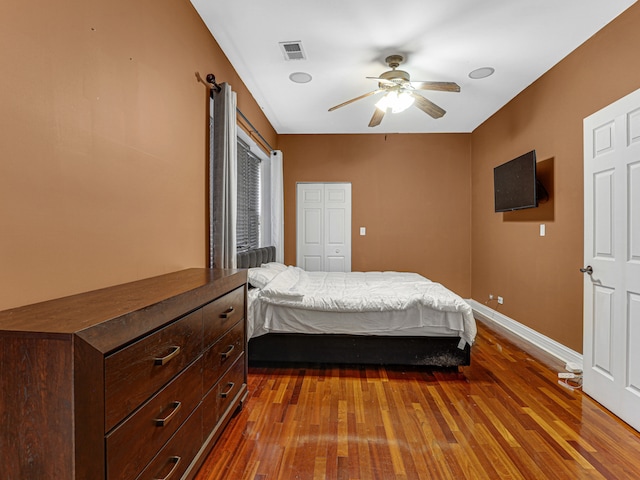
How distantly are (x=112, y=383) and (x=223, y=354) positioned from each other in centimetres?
92

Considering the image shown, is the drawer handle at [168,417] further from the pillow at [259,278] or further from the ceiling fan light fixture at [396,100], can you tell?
the ceiling fan light fixture at [396,100]

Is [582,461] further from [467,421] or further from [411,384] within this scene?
[411,384]

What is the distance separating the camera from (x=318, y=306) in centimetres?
290

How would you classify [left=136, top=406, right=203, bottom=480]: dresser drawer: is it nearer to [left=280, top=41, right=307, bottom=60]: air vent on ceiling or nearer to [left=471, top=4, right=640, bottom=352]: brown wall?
[left=280, top=41, right=307, bottom=60]: air vent on ceiling

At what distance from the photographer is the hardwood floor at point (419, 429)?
5.68 ft

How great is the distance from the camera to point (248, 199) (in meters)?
4.38

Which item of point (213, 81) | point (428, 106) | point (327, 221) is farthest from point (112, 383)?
point (327, 221)

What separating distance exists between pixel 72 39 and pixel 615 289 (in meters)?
3.35

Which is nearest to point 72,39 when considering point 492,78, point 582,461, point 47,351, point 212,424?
point 47,351

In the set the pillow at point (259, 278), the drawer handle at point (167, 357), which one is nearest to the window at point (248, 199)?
the pillow at point (259, 278)

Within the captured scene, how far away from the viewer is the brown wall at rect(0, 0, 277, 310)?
1.17 meters

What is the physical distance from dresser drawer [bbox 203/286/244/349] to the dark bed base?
885 mm

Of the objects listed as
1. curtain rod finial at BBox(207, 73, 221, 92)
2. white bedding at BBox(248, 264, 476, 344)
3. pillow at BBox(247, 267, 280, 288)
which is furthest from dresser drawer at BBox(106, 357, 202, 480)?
curtain rod finial at BBox(207, 73, 221, 92)

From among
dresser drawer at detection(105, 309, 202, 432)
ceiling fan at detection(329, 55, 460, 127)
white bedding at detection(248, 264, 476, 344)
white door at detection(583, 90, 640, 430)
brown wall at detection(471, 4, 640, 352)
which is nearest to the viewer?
dresser drawer at detection(105, 309, 202, 432)
